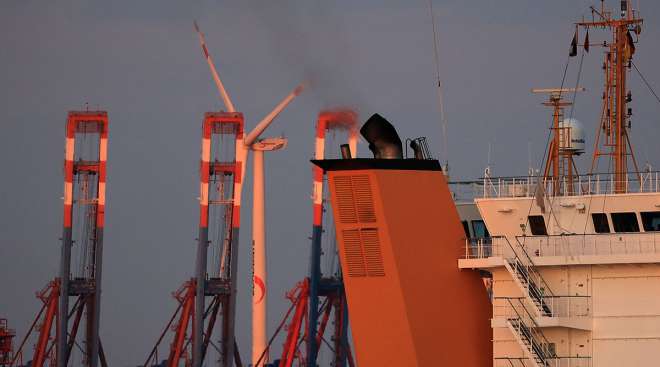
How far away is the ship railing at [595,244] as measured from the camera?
→ 4016 cm

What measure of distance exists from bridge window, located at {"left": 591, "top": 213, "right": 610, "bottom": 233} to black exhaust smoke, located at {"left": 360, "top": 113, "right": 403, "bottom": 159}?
4.47 metres

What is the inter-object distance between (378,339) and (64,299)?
144 ft

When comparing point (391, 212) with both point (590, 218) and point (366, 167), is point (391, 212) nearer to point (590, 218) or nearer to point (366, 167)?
point (366, 167)

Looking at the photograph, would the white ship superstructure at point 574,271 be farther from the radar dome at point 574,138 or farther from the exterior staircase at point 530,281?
the radar dome at point 574,138

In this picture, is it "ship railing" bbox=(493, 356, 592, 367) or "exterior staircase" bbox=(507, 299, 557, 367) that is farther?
"ship railing" bbox=(493, 356, 592, 367)

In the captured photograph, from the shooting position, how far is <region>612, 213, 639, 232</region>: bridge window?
1613 inches

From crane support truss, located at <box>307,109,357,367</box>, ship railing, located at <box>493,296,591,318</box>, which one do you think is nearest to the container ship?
ship railing, located at <box>493,296,591,318</box>

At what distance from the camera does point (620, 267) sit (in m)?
39.7

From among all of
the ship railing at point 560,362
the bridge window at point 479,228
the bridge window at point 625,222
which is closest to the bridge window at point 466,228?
the bridge window at point 479,228

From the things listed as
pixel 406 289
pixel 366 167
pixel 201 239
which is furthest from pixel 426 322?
pixel 201 239

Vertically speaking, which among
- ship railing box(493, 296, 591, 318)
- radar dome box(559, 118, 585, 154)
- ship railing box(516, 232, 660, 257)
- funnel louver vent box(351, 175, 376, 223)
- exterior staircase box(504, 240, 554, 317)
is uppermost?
radar dome box(559, 118, 585, 154)

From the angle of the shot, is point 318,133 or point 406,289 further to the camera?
point 318,133

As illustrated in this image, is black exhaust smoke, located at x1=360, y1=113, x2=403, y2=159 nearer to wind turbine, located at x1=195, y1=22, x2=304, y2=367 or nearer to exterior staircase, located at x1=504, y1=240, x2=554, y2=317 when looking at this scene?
exterior staircase, located at x1=504, y1=240, x2=554, y2=317

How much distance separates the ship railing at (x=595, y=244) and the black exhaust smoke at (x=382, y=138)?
3.50m
